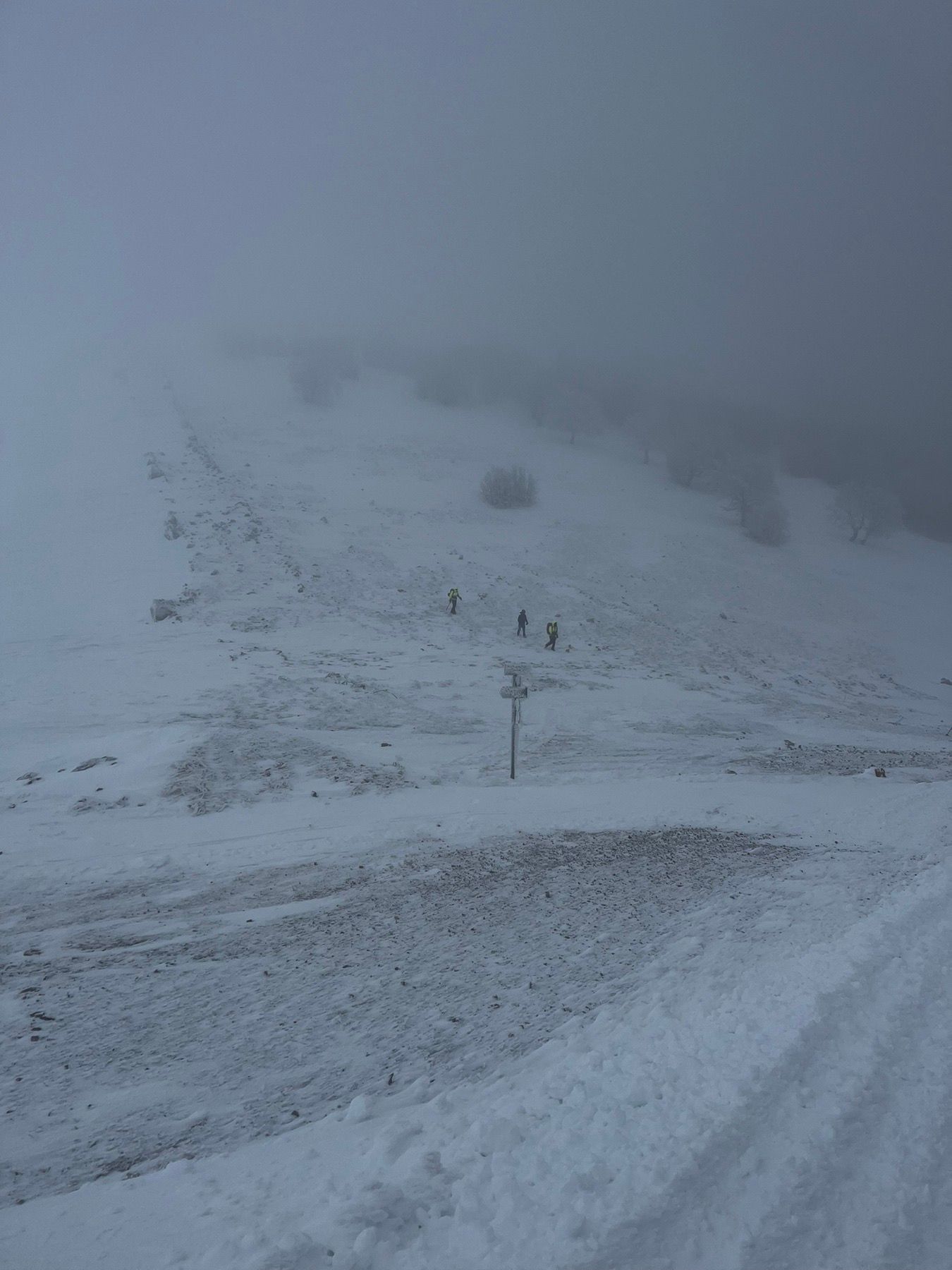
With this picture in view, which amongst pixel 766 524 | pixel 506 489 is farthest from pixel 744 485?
pixel 506 489

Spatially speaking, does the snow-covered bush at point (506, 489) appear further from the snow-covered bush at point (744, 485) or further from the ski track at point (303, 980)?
the ski track at point (303, 980)

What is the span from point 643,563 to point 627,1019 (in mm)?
34456

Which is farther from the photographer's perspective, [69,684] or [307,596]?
[307,596]

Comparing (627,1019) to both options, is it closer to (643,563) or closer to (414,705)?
(414,705)

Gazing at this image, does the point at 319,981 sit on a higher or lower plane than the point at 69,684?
lower

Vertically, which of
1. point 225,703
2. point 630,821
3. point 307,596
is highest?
point 307,596

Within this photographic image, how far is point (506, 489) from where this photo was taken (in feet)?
138

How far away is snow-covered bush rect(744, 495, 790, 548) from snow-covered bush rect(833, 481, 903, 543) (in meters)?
8.10

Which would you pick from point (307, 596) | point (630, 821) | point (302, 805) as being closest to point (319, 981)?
point (302, 805)

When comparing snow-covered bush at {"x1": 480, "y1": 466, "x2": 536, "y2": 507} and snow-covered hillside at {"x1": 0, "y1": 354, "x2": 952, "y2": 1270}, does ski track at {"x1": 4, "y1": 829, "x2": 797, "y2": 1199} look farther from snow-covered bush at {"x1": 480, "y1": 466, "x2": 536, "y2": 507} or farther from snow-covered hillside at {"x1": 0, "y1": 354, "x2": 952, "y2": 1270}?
snow-covered bush at {"x1": 480, "y1": 466, "x2": 536, "y2": 507}

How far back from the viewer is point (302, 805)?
10938mm

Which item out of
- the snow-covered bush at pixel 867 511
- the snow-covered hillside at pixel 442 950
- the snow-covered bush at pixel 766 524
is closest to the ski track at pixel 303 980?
the snow-covered hillside at pixel 442 950

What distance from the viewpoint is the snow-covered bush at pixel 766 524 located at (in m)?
46.8

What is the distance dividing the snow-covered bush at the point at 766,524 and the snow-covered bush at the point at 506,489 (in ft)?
59.2
